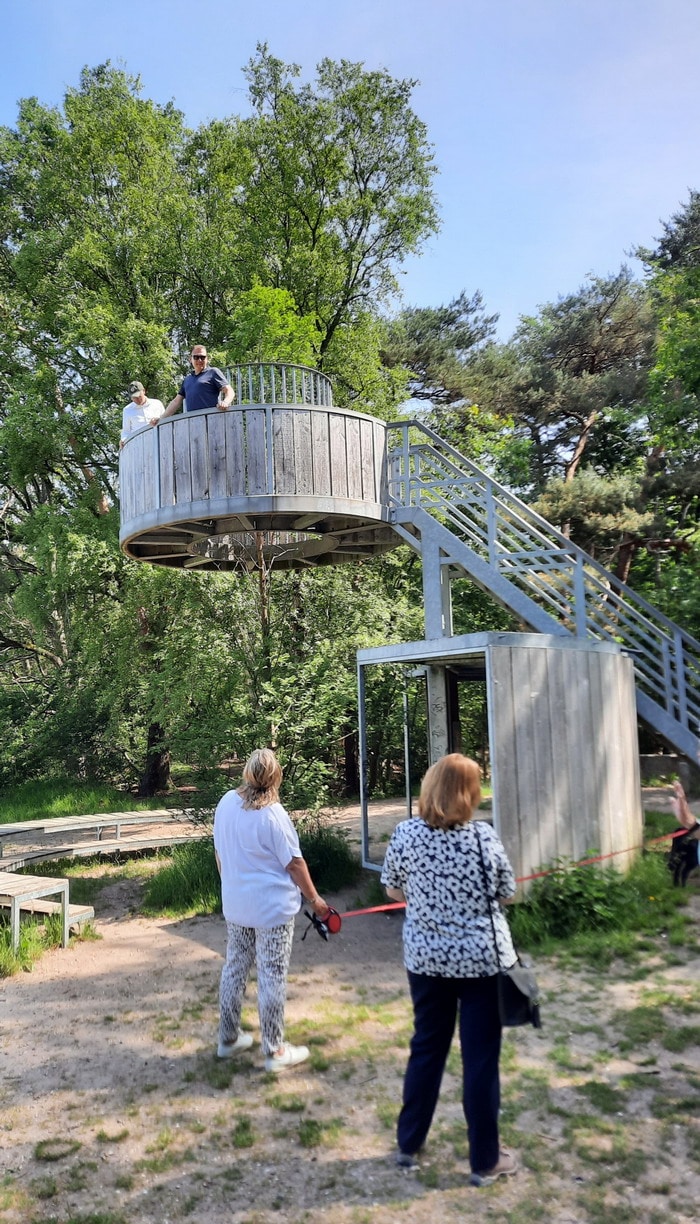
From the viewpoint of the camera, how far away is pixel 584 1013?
6.04 metres

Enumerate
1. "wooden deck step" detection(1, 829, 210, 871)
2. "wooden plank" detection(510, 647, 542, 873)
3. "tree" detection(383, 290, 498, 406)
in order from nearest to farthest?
"wooden plank" detection(510, 647, 542, 873), "wooden deck step" detection(1, 829, 210, 871), "tree" detection(383, 290, 498, 406)

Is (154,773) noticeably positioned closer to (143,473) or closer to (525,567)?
(143,473)

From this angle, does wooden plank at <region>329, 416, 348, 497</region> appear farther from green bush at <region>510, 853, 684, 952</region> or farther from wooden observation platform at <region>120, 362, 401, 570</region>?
green bush at <region>510, 853, 684, 952</region>

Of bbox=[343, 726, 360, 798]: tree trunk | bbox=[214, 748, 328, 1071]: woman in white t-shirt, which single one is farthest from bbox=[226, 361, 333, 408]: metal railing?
bbox=[343, 726, 360, 798]: tree trunk

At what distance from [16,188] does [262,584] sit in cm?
1398

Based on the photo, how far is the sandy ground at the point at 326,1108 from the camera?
391cm

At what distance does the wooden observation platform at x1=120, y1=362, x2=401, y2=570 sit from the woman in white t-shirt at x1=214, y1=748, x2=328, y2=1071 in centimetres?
487

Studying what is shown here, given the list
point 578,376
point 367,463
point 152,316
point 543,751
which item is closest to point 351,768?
point 152,316

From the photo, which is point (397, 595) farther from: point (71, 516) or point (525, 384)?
point (525, 384)

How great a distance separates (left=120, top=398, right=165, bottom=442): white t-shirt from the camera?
35.2 ft

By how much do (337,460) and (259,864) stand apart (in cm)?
577

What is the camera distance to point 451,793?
155 inches

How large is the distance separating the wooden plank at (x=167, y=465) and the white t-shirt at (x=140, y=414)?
0.47 m

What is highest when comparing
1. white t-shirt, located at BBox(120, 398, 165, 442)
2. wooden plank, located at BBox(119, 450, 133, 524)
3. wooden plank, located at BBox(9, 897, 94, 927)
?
white t-shirt, located at BBox(120, 398, 165, 442)
